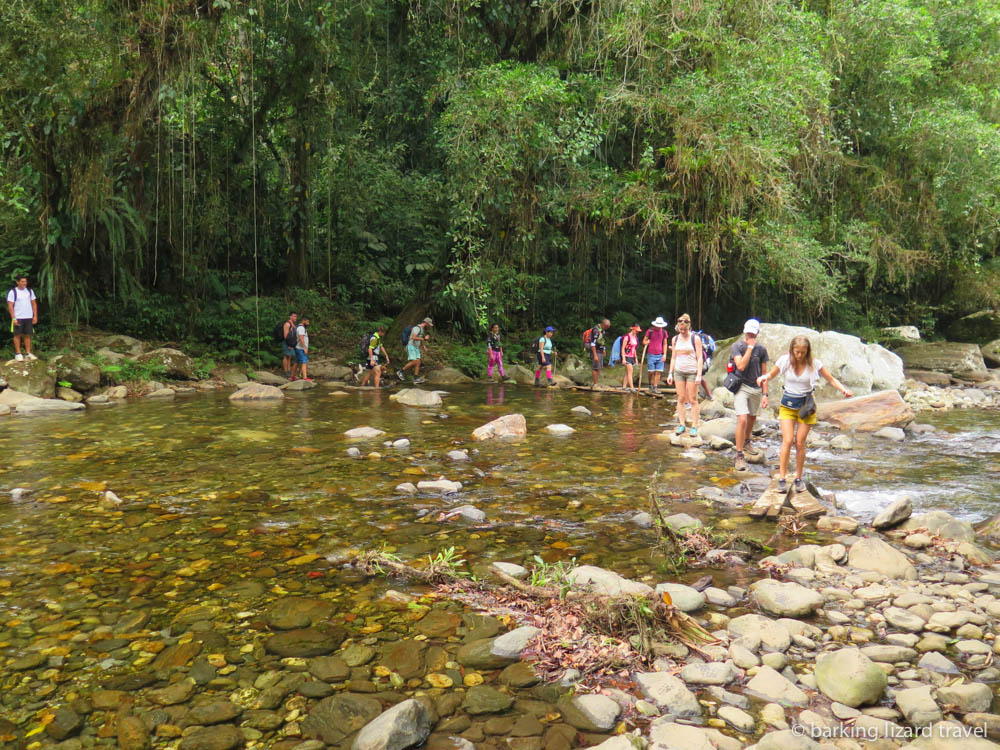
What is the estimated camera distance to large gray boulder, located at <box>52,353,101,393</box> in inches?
571

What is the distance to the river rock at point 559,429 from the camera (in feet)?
36.1

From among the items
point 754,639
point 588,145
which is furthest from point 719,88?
point 754,639

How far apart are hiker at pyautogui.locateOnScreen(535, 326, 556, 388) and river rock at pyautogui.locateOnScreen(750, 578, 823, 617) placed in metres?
Result: 13.7

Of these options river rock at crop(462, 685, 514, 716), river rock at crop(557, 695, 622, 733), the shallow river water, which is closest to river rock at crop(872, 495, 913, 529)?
the shallow river water

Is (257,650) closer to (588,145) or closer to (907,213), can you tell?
(588,145)

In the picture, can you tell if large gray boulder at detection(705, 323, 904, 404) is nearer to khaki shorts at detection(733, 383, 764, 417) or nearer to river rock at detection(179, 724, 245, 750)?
khaki shorts at detection(733, 383, 764, 417)

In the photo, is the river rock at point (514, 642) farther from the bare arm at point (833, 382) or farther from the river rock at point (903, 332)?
the river rock at point (903, 332)

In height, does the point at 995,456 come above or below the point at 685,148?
below

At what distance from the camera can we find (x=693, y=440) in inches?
397

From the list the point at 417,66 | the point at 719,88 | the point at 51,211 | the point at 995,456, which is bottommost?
the point at 995,456

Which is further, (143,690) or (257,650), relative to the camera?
(257,650)

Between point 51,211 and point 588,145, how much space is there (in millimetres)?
12089

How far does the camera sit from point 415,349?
1828cm

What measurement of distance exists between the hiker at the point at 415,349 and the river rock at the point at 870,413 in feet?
32.4
